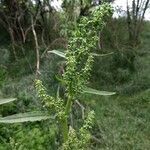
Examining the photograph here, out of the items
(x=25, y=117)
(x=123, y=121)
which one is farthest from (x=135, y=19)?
(x=25, y=117)

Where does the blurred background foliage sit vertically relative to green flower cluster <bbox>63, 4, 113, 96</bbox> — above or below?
below

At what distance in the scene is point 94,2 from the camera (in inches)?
→ 420

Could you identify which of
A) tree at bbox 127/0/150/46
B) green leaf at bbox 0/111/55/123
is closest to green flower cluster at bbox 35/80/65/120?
green leaf at bbox 0/111/55/123

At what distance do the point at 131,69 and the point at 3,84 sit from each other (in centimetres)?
346

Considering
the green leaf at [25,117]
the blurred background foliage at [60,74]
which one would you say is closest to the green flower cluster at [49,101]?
the green leaf at [25,117]

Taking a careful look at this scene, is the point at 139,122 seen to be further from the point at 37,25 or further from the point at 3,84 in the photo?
the point at 37,25

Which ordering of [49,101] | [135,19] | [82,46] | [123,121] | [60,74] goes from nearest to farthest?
[82,46] < [49,101] < [60,74] < [123,121] < [135,19]

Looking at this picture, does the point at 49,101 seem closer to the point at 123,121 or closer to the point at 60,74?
the point at 60,74

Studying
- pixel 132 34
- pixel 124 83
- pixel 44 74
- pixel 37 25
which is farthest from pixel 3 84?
pixel 132 34

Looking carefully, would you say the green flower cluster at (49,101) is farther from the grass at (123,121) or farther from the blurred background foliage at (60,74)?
the grass at (123,121)

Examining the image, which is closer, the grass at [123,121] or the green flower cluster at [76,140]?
the green flower cluster at [76,140]

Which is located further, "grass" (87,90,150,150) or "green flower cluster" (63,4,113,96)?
"grass" (87,90,150,150)

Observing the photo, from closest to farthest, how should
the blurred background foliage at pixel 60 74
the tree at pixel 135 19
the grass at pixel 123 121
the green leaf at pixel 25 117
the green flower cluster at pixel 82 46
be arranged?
the green flower cluster at pixel 82 46, the green leaf at pixel 25 117, the blurred background foliage at pixel 60 74, the grass at pixel 123 121, the tree at pixel 135 19

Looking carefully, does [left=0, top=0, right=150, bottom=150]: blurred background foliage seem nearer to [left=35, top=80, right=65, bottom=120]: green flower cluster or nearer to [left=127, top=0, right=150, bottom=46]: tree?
[left=127, top=0, right=150, bottom=46]: tree
